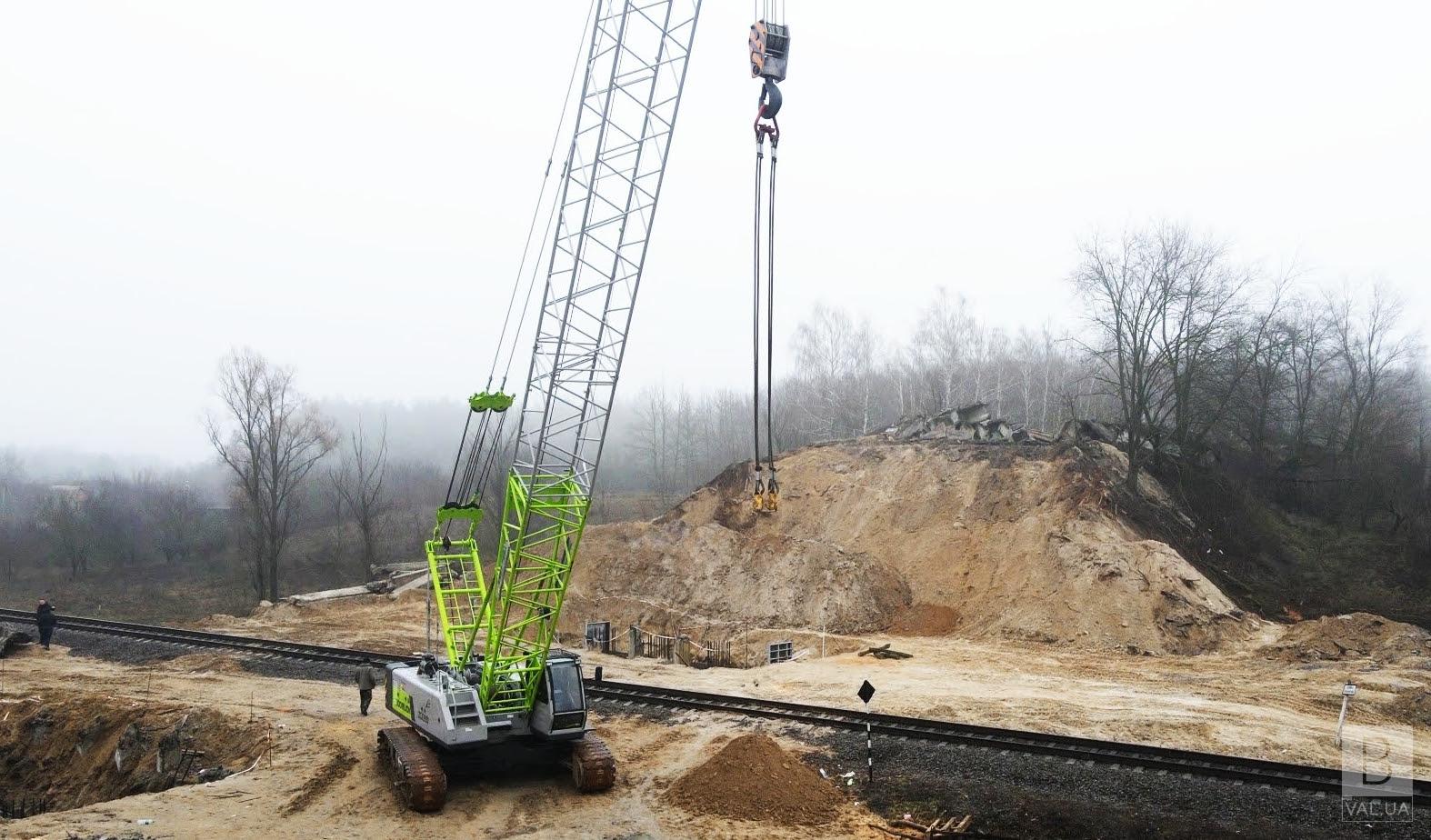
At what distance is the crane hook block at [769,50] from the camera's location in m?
15.1

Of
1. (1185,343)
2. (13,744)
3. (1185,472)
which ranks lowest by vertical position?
(13,744)

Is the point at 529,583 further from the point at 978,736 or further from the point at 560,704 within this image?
the point at 978,736

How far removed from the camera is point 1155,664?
2450 cm

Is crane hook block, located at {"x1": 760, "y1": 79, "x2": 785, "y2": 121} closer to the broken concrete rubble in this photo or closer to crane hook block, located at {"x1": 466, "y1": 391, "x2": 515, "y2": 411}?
crane hook block, located at {"x1": 466, "y1": 391, "x2": 515, "y2": 411}

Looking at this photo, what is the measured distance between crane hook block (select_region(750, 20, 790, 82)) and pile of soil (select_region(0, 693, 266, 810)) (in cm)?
1537

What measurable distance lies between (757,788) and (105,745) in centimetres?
1458

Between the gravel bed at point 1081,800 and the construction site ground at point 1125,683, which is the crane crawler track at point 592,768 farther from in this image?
the construction site ground at point 1125,683

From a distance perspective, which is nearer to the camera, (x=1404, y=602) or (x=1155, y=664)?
(x=1155, y=664)

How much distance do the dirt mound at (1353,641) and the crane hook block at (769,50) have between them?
20972mm

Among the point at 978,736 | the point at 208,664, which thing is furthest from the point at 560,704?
the point at 208,664

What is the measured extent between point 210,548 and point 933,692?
58.6 m

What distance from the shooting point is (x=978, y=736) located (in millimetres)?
16734

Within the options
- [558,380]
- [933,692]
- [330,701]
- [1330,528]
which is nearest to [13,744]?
[330,701]

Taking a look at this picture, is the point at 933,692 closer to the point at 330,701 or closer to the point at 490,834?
the point at 490,834
